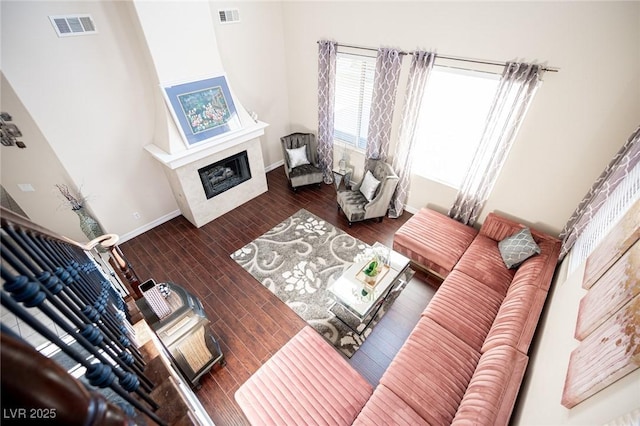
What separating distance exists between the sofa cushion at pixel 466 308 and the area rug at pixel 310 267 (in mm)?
704

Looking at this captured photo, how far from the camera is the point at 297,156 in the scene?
17.4ft

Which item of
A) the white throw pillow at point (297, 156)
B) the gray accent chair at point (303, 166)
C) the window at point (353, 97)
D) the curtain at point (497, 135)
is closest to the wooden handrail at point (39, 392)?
the curtain at point (497, 135)

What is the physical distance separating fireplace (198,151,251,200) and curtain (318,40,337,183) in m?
1.48

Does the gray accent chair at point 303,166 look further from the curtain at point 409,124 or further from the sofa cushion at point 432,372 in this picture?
the sofa cushion at point 432,372

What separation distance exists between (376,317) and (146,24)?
4.39 m

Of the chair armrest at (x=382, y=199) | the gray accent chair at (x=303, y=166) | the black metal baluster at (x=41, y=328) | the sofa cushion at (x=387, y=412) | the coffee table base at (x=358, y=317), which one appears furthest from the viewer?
the gray accent chair at (x=303, y=166)

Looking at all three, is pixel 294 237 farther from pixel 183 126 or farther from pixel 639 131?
pixel 639 131

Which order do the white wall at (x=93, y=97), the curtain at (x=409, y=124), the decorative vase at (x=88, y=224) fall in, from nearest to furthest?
the white wall at (x=93, y=97)
the curtain at (x=409, y=124)
the decorative vase at (x=88, y=224)

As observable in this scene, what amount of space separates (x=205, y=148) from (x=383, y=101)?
9.04 ft

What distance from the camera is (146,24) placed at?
3238 mm

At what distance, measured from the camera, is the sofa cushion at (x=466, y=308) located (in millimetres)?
2678

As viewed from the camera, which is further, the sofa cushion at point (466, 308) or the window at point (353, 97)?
the window at point (353, 97)

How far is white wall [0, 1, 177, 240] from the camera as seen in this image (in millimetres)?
2885

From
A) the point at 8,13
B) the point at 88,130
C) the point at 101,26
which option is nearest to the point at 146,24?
the point at 101,26
